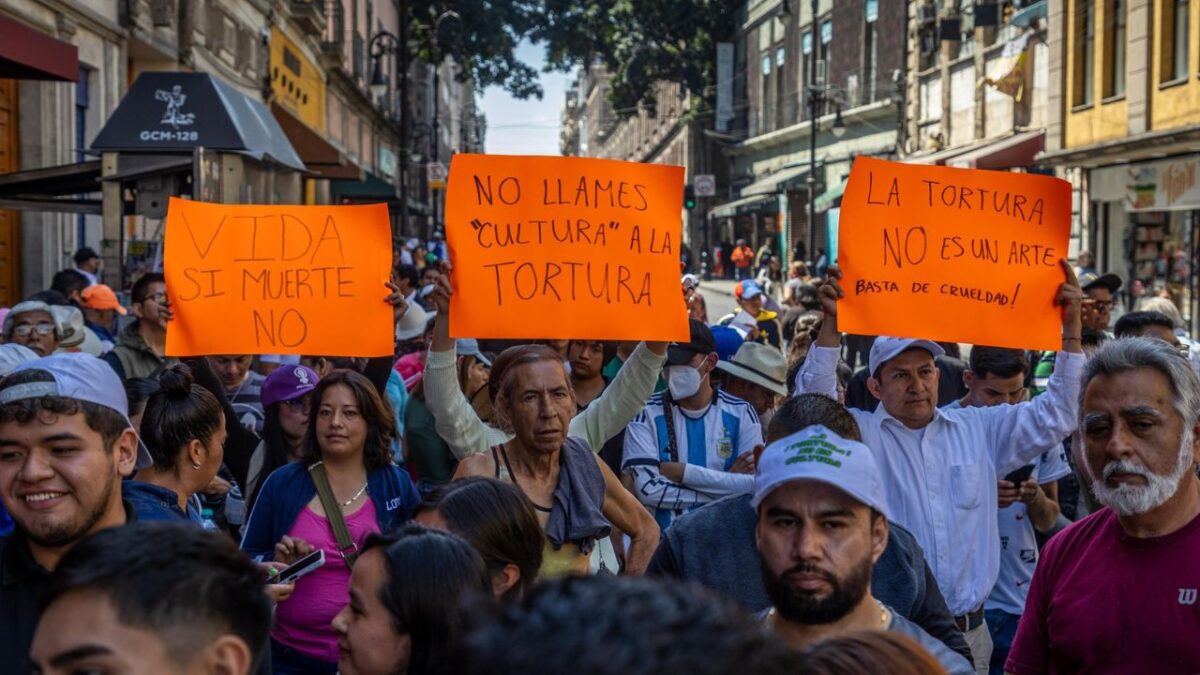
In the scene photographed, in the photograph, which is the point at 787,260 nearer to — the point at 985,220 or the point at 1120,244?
the point at 1120,244

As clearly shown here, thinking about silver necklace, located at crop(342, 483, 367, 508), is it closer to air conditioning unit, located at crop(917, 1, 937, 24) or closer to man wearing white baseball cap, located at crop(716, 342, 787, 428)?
man wearing white baseball cap, located at crop(716, 342, 787, 428)

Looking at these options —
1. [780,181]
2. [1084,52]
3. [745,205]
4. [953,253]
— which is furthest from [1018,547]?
[745,205]

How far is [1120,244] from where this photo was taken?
86.4 ft

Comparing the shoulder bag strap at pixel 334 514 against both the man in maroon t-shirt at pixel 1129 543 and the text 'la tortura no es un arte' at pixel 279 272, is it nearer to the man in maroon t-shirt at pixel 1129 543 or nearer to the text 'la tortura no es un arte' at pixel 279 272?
the text 'la tortura no es un arte' at pixel 279 272

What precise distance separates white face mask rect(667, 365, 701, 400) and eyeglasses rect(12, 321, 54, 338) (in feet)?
12.4

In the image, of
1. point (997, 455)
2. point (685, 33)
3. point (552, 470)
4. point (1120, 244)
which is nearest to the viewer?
point (552, 470)

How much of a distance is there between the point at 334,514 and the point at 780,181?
137 feet

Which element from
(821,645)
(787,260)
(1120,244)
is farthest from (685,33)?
(821,645)

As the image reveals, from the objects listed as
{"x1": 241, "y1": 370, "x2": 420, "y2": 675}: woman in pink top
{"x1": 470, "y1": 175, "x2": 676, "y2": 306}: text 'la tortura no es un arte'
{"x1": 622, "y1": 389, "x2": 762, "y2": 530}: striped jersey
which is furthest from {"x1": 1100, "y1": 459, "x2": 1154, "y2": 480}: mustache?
{"x1": 470, "y1": 175, "x2": 676, "y2": 306}: text 'la tortura no es un arte'

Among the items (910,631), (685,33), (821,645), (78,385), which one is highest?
(685,33)

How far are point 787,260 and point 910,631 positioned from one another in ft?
148

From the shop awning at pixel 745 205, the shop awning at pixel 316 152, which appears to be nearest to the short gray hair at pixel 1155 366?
the shop awning at pixel 316 152

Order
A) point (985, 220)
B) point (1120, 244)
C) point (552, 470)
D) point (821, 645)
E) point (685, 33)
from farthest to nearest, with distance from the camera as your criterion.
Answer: point (685, 33) < point (1120, 244) < point (985, 220) < point (552, 470) < point (821, 645)

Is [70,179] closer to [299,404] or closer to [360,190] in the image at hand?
[299,404]
